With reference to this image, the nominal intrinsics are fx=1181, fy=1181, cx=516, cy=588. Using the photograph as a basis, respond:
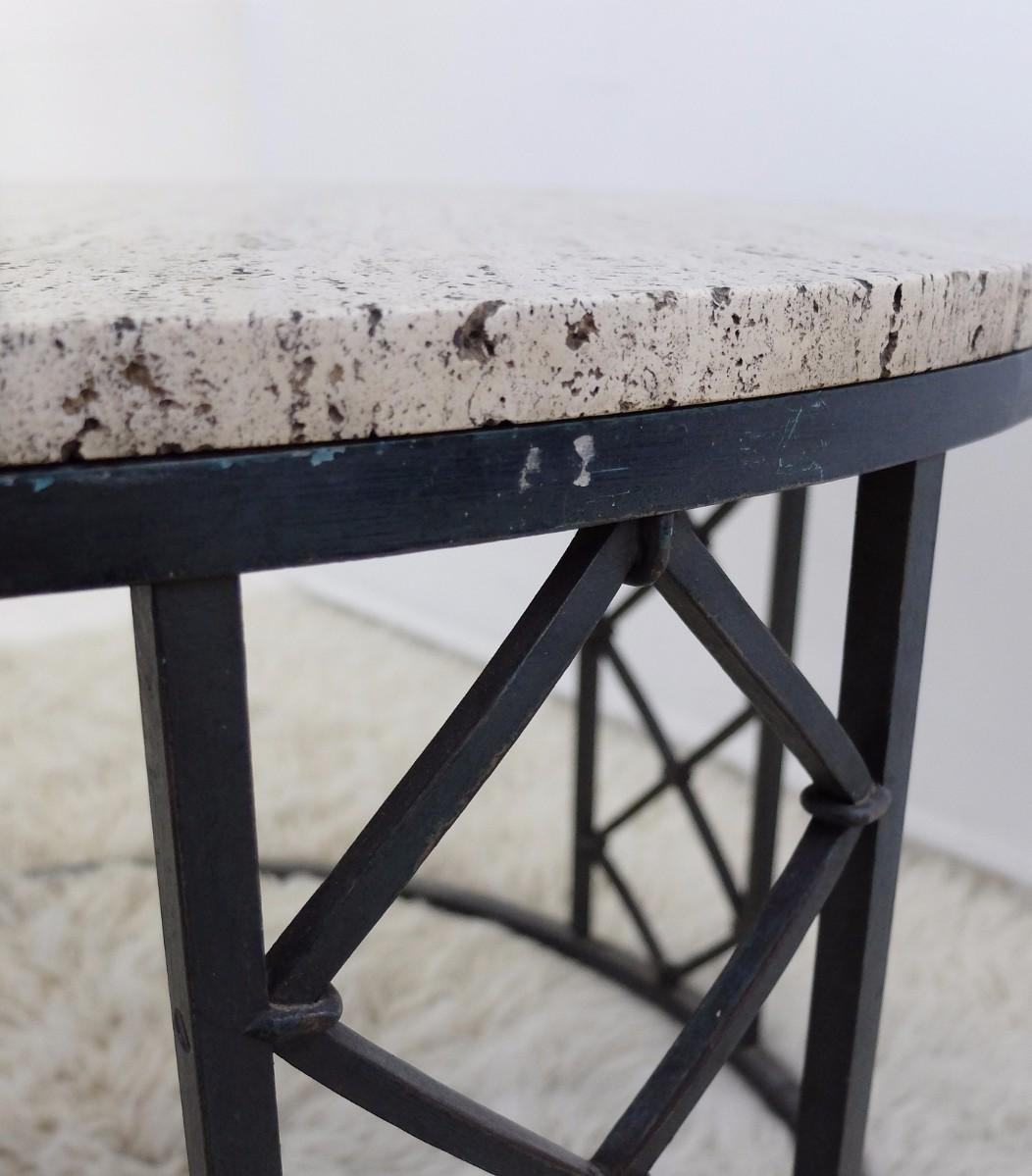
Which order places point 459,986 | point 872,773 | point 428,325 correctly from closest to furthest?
point 428,325 → point 872,773 → point 459,986

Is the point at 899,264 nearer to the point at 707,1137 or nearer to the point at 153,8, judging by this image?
the point at 707,1137

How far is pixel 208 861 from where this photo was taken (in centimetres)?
32

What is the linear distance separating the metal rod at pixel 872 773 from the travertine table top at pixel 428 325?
0.08m

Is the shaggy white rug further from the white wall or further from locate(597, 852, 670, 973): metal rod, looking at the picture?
the white wall

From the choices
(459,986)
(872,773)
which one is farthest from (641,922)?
(872,773)

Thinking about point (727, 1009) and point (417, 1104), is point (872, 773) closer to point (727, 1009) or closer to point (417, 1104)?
point (727, 1009)

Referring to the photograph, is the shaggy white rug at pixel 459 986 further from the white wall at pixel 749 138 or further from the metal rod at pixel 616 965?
the white wall at pixel 749 138

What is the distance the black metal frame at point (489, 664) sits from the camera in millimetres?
281

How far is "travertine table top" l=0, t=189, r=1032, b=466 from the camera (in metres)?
0.26

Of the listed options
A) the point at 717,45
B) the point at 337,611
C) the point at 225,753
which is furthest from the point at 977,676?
the point at 337,611

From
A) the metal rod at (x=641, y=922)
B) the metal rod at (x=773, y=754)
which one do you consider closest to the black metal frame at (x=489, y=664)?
the metal rod at (x=773, y=754)

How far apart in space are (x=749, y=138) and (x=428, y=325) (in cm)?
101

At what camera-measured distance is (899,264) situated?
1.27ft

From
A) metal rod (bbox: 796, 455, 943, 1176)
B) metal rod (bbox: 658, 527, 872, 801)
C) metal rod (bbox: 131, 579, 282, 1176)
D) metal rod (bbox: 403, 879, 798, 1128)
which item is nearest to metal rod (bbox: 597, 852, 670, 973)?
metal rod (bbox: 403, 879, 798, 1128)
